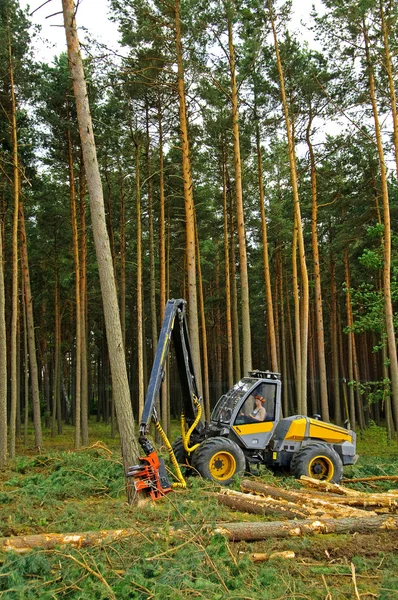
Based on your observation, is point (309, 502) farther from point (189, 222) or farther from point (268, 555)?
point (189, 222)

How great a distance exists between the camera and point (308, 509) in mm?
7762

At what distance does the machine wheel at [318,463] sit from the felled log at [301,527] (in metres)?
3.50

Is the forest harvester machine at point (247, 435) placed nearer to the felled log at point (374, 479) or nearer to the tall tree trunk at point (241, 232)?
the felled log at point (374, 479)

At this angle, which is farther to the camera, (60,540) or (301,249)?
(301,249)

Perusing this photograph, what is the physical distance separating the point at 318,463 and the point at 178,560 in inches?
244

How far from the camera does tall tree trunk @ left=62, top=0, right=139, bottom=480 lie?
8.70 meters

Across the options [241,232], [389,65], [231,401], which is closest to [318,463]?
[231,401]

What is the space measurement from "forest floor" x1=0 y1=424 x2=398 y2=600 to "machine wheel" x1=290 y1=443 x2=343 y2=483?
290 cm

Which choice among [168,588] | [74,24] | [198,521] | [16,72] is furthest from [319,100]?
[168,588]

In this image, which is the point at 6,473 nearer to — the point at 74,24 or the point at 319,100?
the point at 74,24

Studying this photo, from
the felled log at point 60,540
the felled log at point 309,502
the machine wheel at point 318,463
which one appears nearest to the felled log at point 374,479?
the machine wheel at point 318,463

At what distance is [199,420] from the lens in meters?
10.7

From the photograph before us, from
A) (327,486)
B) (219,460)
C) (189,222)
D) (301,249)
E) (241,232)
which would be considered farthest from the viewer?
(301,249)

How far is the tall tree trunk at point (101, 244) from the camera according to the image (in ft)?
28.5
